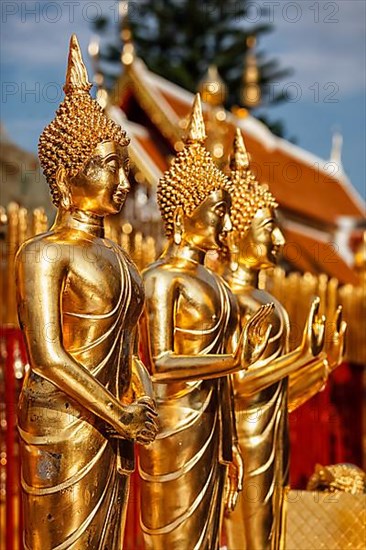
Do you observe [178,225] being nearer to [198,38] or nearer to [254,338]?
[254,338]

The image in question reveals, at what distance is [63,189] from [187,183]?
0.86m

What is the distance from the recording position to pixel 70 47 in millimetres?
3926

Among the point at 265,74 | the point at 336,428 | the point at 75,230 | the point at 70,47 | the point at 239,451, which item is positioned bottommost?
the point at 336,428

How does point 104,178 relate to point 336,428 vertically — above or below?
above

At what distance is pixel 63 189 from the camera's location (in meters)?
3.89

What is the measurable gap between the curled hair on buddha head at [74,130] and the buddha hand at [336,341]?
1.63 meters

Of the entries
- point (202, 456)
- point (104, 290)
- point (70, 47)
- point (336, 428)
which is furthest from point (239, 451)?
point (336, 428)

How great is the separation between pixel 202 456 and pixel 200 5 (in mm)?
17109

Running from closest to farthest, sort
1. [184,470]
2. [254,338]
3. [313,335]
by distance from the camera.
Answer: [254,338] → [184,470] → [313,335]

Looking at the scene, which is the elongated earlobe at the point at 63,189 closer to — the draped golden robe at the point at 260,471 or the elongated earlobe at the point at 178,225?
the elongated earlobe at the point at 178,225

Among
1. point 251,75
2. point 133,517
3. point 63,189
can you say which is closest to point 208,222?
point 63,189

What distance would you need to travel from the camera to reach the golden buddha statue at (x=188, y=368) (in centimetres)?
443

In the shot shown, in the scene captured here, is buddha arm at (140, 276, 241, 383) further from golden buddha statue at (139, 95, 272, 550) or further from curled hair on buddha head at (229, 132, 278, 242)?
curled hair on buddha head at (229, 132, 278, 242)

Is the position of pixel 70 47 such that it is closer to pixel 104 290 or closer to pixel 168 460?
pixel 104 290
